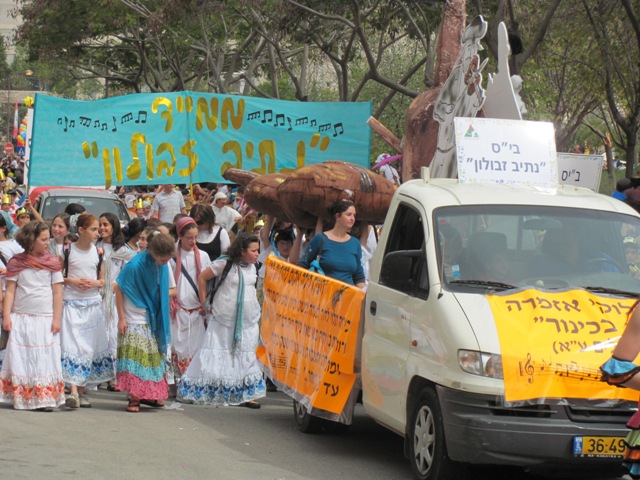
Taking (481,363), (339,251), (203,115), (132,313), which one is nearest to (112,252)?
(132,313)

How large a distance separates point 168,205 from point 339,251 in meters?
9.04

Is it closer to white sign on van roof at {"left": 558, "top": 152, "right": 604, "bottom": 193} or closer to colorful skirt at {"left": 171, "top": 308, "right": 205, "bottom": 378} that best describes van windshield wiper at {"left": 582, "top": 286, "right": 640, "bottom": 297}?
colorful skirt at {"left": 171, "top": 308, "right": 205, "bottom": 378}

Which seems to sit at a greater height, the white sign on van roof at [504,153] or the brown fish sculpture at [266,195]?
the white sign on van roof at [504,153]

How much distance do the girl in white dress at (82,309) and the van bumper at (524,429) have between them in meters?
4.91

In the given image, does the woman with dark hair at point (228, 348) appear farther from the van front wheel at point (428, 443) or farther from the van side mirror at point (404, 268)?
the van front wheel at point (428, 443)

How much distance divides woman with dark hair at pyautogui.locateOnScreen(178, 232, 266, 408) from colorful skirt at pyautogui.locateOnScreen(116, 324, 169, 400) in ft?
2.21

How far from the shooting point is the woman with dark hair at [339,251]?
1010 centimetres

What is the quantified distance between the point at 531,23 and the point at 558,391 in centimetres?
2105

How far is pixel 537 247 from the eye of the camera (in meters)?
8.05

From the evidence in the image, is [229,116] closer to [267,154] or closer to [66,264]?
[267,154]

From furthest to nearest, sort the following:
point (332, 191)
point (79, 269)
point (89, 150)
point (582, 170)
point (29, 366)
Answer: point (89, 150), point (582, 170), point (79, 269), point (332, 191), point (29, 366)

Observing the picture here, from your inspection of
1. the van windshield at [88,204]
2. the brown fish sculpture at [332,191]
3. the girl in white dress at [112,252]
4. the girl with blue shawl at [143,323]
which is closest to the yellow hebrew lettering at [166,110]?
the girl in white dress at [112,252]

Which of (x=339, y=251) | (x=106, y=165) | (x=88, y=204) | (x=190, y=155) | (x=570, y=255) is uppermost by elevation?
(x=190, y=155)

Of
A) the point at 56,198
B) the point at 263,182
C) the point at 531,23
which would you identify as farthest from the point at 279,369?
the point at 531,23
